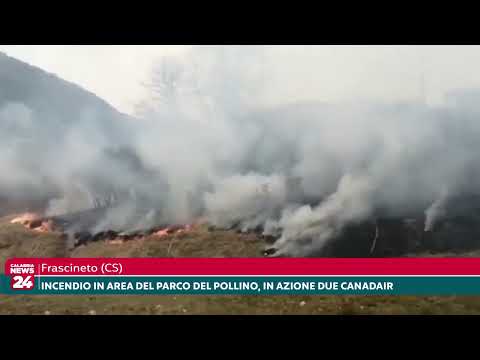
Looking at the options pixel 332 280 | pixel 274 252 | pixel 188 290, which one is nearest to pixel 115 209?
pixel 188 290

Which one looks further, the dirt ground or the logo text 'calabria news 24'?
the logo text 'calabria news 24'

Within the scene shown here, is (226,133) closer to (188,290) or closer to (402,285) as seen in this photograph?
(188,290)

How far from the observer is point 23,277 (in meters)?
11.7

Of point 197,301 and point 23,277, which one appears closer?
point 197,301

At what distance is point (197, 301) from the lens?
37.6ft

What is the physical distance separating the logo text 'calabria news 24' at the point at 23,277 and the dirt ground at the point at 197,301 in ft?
0.91

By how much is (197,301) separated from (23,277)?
4.56 metres

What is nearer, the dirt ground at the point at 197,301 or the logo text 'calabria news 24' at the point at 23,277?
the dirt ground at the point at 197,301

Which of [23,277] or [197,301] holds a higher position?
[23,277]

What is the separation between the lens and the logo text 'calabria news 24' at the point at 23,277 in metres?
11.6

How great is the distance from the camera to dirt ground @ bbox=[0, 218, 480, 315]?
1123cm

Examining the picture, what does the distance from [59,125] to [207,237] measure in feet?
17.6

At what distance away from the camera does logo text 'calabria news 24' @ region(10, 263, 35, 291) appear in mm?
11627

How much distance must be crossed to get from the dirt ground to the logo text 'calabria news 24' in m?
0.28
